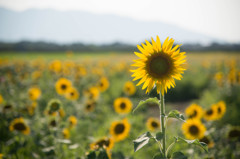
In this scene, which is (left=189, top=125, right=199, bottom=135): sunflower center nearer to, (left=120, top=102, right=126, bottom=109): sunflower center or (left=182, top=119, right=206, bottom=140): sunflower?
(left=182, top=119, right=206, bottom=140): sunflower

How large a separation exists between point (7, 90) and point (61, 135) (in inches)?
127

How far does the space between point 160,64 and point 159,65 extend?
1cm

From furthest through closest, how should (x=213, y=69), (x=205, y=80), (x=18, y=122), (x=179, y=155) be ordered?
1. (x=213, y=69)
2. (x=205, y=80)
3. (x=18, y=122)
4. (x=179, y=155)

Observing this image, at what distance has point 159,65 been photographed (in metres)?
1.82

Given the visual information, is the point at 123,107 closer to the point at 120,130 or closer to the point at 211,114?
the point at 120,130

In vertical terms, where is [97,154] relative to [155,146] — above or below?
above

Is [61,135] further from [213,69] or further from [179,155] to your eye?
[213,69]

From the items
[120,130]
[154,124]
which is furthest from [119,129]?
[154,124]

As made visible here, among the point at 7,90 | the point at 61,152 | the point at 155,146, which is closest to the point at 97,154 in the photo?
the point at 61,152

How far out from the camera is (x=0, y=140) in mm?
3359

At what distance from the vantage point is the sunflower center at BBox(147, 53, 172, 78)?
1.80 metres

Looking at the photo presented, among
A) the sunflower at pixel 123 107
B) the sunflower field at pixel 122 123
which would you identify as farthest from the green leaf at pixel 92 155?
the sunflower at pixel 123 107

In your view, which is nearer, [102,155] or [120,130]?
[102,155]

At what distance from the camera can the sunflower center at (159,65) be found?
1801 mm
